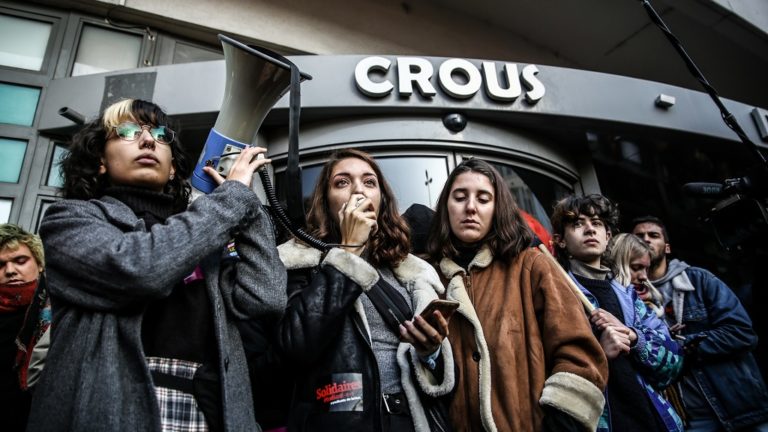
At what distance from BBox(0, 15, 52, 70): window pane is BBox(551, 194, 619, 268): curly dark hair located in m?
5.68

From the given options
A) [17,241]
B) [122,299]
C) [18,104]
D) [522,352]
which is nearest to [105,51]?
[18,104]

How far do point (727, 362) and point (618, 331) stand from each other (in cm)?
154

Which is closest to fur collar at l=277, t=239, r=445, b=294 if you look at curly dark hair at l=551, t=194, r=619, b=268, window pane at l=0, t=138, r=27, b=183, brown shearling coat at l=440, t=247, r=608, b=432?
brown shearling coat at l=440, t=247, r=608, b=432

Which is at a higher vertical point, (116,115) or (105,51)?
(105,51)

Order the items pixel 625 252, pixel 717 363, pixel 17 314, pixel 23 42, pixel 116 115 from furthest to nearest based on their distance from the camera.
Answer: pixel 23 42
pixel 625 252
pixel 717 363
pixel 17 314
pixel 116 115

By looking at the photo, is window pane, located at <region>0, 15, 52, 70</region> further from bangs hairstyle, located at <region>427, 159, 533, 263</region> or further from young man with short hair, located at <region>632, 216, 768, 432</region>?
young man with short hair, located at <region>632, 216, 768, 432</region>

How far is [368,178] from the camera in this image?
2.46 meters

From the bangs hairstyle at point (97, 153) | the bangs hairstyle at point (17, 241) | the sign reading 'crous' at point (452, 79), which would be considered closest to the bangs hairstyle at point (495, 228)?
the bangs hairstyle at point (97, 153)

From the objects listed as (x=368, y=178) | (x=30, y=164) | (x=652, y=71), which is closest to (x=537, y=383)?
(x=368, y=178)

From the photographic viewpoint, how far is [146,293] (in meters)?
1.33

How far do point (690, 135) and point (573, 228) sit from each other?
10.7ft

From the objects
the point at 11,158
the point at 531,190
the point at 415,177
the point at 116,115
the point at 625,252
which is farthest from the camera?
the point at 531,190

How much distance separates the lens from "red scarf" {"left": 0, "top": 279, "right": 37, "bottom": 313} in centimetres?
279

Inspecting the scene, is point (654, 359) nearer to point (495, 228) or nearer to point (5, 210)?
point (495, 228)
